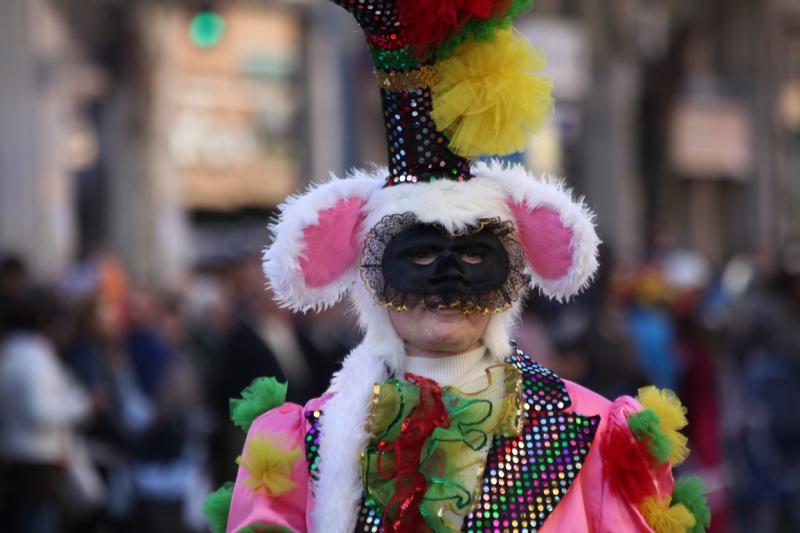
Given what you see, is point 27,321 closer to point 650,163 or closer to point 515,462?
point 515,462

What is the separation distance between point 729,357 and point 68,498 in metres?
4.26

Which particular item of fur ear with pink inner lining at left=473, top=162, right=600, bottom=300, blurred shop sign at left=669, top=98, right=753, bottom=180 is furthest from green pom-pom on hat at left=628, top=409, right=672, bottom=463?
blurred shop sign at left=669, top=98, right=753, bottom=180

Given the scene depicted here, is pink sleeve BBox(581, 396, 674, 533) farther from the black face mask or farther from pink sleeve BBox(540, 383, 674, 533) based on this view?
the black face mask

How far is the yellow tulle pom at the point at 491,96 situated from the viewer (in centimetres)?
383

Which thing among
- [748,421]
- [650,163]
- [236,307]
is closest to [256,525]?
[236,307]

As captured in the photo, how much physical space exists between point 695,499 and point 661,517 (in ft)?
0.46

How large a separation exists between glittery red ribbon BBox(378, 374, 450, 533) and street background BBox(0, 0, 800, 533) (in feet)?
6.22

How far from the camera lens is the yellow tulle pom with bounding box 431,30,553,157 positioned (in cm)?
383

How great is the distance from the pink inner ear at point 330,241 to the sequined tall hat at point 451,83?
0.17m

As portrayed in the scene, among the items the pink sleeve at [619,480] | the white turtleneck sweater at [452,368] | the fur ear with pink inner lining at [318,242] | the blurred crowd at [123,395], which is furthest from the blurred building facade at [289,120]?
the pink sleeve at [619,480]

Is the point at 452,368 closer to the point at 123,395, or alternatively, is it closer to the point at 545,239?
the point at 545,239

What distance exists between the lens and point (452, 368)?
Result: 393cm

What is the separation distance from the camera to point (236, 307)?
8078 millimetres

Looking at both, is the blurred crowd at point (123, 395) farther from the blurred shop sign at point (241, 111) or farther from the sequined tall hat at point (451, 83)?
the blurred shop sign at point (241, 111)
